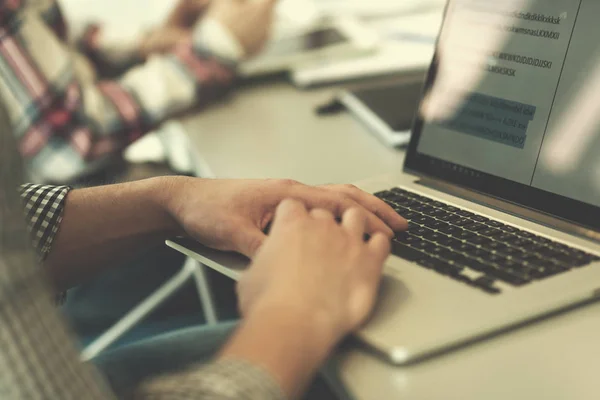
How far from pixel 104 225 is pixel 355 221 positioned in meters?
0.35

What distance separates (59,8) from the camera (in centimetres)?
120

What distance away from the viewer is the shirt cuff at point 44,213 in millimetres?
750

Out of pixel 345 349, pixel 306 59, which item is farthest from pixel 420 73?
pixel 345 349

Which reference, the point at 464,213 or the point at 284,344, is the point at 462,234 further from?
the point at 284,344

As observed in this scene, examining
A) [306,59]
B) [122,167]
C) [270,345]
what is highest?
[270,345]

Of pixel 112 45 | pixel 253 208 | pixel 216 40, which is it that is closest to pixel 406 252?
pixel 253 208

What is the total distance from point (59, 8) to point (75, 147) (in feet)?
0.87

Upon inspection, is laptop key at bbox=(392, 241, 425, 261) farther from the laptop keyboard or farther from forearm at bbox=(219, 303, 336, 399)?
forearm at bbox=(219, 303, 336, 399)

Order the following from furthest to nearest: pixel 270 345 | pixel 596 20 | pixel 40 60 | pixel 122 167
Answer: pixel 122 167, pixel 40 60, pixel 596 20, pixel 270 345

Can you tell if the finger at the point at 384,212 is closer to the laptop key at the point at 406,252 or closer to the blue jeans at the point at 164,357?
the laptop key at the point at 406,252

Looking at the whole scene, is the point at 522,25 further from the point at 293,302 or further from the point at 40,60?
the point at 40,60

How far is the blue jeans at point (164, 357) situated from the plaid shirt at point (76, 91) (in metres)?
0.43

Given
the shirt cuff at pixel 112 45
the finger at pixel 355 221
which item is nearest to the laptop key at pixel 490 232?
the finger at pixel 355 221

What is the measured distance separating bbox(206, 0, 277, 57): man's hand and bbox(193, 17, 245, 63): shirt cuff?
24mm
